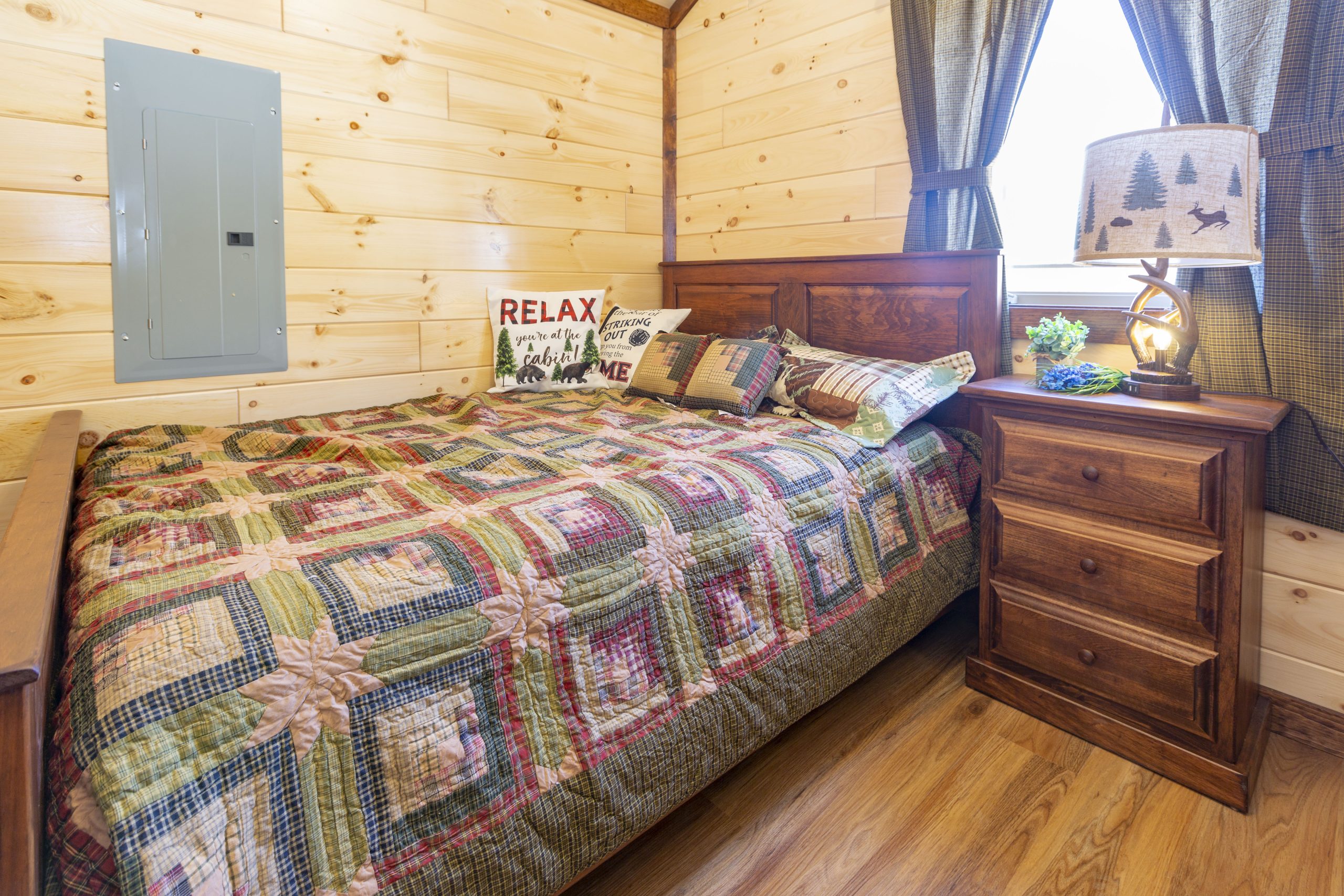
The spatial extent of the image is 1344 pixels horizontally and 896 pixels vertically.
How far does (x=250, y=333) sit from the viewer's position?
206 cm

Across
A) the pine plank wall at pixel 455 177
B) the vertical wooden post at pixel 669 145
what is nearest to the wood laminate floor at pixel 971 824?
the pine plank wall at pixel 455 177

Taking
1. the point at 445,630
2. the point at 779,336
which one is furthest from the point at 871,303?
the point at 445,630

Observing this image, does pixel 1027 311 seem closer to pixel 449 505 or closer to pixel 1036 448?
pixel 1036 448

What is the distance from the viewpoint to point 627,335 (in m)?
2.59

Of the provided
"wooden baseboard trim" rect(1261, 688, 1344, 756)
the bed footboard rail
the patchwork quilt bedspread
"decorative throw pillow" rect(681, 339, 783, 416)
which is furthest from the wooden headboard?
the bed footboard rail

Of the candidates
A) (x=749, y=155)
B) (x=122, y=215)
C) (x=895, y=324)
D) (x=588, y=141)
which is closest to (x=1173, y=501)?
(x=895, y=324)

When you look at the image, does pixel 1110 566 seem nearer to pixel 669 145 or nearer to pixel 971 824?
pixel 971 824

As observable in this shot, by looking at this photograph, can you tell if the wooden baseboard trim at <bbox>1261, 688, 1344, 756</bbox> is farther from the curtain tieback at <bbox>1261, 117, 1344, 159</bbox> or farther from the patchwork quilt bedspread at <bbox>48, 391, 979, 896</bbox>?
the curtain tieback at <bbox>1261, 117, 1344, 159</bbox>

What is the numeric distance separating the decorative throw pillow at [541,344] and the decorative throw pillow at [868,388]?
741 mm

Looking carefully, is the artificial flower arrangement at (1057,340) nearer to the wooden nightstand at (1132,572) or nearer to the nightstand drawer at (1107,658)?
the wooden nightstand at (1132,572)

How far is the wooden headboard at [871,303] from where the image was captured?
6.86 ft

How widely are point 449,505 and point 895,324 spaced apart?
1.56 metres

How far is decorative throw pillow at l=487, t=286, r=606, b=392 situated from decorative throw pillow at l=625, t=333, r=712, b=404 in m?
0.24

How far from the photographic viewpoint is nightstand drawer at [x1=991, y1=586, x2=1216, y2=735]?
146 cm
